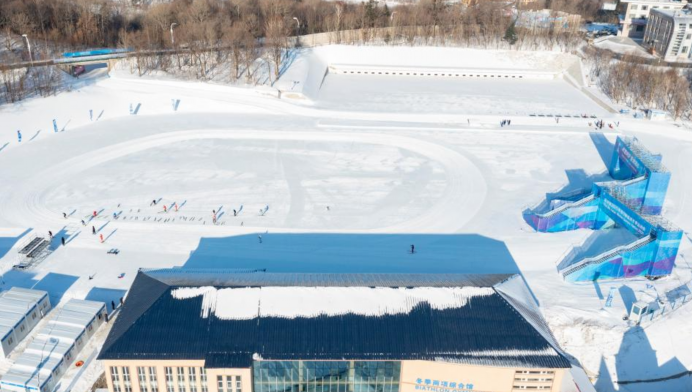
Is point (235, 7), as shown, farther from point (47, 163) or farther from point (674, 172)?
point (674, 172)

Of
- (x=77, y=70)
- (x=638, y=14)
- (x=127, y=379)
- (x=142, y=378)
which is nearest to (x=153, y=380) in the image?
(x=142, y=378)

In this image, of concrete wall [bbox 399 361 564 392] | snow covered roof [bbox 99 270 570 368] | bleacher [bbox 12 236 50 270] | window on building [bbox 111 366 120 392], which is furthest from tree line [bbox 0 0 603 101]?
concrete wall [bbox 399 361 564 392]

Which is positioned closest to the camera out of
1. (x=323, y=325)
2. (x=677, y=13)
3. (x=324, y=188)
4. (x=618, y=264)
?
(x=323, y=325)

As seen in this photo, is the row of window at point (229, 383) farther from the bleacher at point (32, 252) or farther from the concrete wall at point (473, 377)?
the bleacher at point (32, 252)

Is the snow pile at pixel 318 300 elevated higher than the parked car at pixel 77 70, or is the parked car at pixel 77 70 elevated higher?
the parked car at pixel 77 70

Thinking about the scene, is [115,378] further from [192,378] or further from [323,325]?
[323,325]

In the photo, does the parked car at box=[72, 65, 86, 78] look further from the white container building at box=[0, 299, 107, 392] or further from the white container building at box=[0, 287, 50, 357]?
the white container building at box=[0, 299, 107, 392]

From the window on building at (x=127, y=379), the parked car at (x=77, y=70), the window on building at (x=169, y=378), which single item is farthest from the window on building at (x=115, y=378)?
the parked car at (x=77, y=70)
